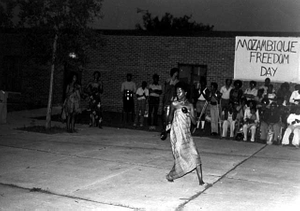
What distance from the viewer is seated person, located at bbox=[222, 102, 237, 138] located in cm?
1309

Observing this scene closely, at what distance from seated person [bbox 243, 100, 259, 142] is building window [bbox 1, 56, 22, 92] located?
538 inches

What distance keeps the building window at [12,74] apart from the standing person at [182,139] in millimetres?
16734

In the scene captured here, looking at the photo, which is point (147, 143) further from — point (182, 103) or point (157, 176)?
point (182, 103)

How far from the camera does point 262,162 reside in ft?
32.0

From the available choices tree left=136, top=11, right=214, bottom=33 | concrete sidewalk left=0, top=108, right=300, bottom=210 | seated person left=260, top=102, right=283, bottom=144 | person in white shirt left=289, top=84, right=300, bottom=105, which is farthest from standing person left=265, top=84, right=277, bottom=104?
tree left=136, top=11, right=214, bottom=33

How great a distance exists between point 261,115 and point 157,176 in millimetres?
5712

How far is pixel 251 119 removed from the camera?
12.7 metres

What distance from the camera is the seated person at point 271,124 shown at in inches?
488

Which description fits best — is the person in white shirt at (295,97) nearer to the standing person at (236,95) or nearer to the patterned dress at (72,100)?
→ the standing person at (236,95)

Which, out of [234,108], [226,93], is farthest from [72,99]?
[226,93]

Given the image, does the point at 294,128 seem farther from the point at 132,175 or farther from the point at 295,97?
the point at 132,175

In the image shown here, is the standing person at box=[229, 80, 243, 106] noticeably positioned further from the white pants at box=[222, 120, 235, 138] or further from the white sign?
the white sign

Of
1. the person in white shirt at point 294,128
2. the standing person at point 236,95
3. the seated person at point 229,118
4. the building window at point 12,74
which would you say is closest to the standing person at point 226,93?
the standing person at point 236,95

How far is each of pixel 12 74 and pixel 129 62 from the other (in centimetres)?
686
